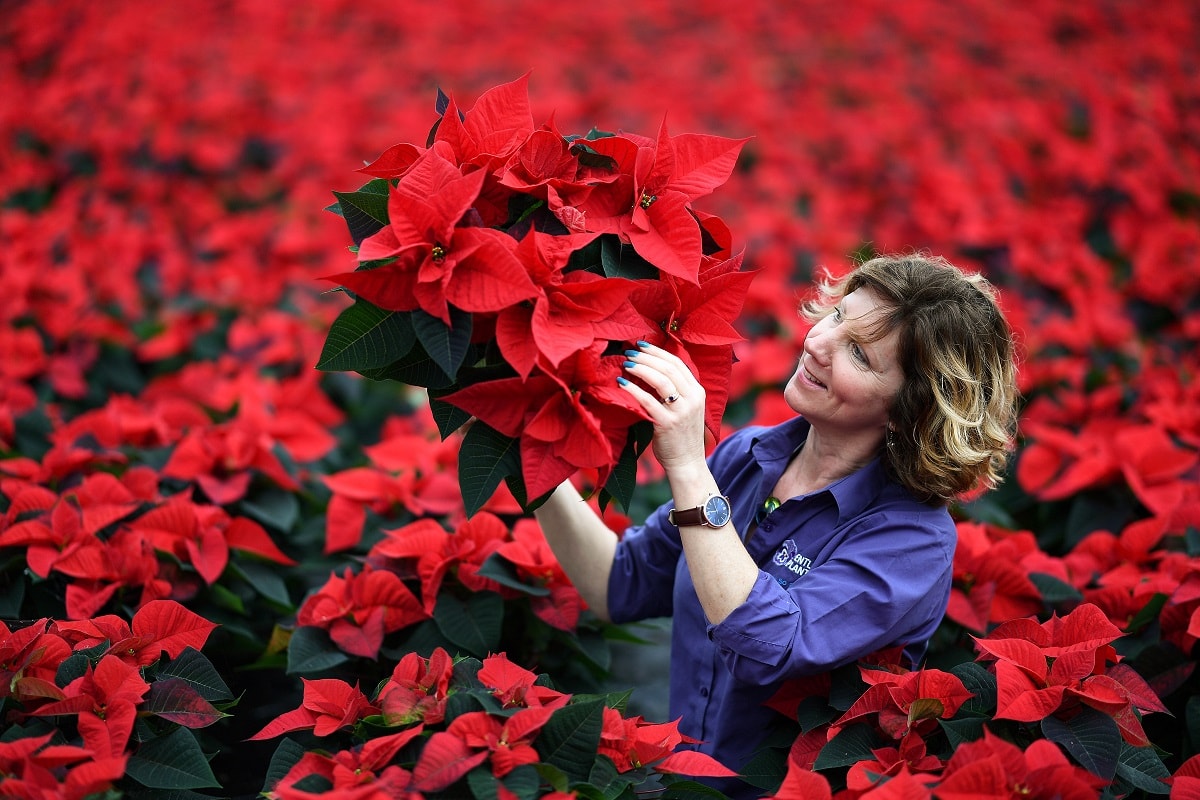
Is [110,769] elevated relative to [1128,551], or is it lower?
elevated

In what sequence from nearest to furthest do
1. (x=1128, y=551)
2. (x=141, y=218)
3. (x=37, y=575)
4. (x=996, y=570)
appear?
(x=37, y=575)
(x=996, y=570)
(x=1128, y=551)
(x=141, y=218)

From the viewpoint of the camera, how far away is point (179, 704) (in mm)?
1236

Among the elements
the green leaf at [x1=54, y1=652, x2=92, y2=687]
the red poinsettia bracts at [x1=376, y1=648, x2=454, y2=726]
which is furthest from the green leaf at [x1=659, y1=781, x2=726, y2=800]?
the green leaf at [x1=54, y1=652, x2=92, y2=687]

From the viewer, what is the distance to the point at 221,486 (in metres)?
1.95

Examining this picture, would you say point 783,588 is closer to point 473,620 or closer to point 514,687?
point 514,687

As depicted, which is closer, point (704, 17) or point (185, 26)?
point (185, 26)

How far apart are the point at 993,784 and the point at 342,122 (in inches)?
168

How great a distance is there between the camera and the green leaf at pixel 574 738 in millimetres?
1155

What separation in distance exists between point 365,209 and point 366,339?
17 centimetres

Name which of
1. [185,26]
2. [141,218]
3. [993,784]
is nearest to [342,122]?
[141,218]

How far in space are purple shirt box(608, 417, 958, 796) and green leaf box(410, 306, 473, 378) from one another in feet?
1.62

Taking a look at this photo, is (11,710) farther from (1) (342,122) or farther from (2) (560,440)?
(1) (342,122)

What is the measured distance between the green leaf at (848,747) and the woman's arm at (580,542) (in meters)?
0.47

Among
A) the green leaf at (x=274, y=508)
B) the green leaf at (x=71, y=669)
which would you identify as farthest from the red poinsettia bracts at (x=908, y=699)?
the green leaf at (x=274, y=508)
